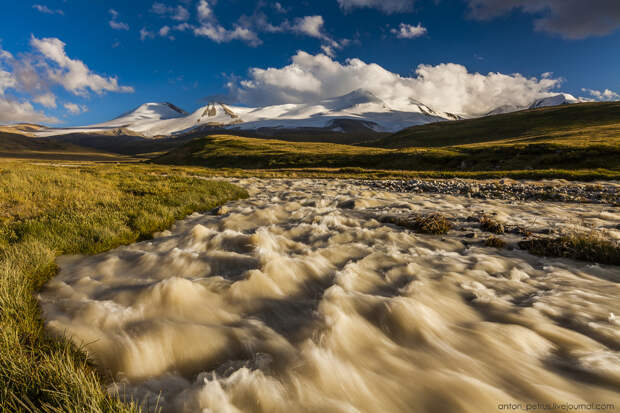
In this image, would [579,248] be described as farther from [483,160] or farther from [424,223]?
A: [483,160]

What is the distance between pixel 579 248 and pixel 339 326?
617 centimetres

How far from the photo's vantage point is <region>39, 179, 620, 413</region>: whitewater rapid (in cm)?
251

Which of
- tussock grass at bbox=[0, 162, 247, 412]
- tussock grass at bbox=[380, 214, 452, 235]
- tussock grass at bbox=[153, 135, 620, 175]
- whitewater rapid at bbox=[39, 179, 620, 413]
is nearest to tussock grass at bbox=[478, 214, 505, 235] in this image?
tussock grass at bbox=[380, 214, 452, 235]

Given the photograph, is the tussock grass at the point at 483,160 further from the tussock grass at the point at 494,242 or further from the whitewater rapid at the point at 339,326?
the whitewater rapid at the point at 339,326

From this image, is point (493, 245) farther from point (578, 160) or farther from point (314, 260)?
point (578, 160)

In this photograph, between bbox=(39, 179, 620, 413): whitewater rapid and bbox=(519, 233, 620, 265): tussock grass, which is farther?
bbox=(519, 233, 620, 265): tussock grass

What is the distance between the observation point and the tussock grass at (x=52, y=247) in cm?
188

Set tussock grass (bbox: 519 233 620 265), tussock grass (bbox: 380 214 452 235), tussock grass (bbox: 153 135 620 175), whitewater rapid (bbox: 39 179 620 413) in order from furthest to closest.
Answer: tussock grass (bbox: 153 135 620 175) < tussock grass (bbox: 380 214 452 235) < tussock grass (bbox: 519 233 620 265) < whitewater rapid (bbox: 39 179 620 413)

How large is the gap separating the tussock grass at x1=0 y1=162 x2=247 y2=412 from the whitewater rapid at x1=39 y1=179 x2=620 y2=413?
33 cm

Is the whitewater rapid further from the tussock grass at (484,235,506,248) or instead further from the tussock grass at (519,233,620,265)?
the tussock grass at (484,235,506,248)

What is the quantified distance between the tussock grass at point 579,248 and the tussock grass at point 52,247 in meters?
7.91

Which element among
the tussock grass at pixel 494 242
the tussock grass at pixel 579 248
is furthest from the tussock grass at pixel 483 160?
the tussock grass at pixel 494 242

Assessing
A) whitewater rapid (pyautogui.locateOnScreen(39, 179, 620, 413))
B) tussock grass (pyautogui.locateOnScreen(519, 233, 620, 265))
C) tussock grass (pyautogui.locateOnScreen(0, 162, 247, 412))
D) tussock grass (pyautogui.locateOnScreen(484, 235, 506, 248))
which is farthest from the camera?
tussock grass (pyautogui.locateOnScreen(484, 235, 506, 248))

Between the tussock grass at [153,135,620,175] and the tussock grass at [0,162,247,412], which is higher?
the tussock grass at [153,135,620,175]
